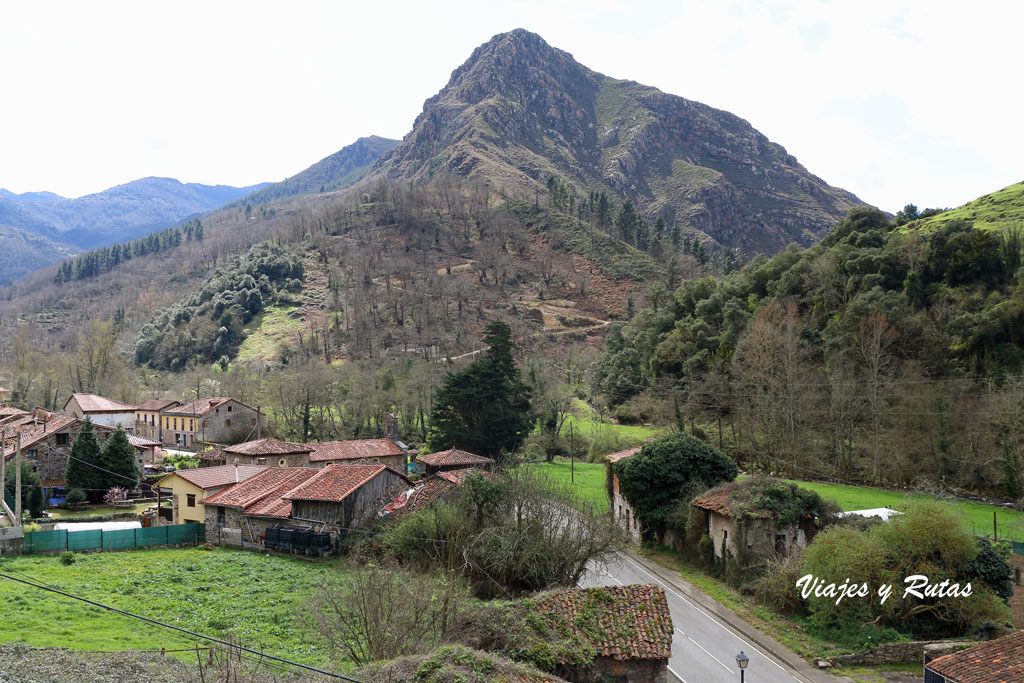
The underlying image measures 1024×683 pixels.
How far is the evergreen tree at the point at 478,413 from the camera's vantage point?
5394 cm

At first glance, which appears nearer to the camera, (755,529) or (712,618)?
(712,618)

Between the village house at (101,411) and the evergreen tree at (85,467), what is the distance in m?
20.4

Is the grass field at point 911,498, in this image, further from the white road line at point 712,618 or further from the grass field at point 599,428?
the grass field at point 599,428

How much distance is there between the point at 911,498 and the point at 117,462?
146 ft

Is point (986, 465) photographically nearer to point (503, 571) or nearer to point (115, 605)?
point (503, 571)

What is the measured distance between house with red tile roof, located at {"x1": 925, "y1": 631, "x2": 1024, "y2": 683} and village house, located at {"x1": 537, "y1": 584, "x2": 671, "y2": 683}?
256 inches

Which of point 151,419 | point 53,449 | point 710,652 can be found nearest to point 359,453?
point 53,449

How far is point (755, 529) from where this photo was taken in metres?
28.7

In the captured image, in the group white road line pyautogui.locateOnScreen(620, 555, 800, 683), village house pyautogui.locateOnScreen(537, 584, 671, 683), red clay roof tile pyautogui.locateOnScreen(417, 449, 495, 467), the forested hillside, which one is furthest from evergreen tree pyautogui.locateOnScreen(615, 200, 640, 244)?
village house pyautogui.locateOnScreen(537, 584, 671, 683)

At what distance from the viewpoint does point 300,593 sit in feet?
82.2

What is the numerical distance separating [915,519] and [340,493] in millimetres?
21793

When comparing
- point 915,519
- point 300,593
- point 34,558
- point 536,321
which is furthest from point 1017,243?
point 536,321

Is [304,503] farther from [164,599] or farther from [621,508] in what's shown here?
[621,508]

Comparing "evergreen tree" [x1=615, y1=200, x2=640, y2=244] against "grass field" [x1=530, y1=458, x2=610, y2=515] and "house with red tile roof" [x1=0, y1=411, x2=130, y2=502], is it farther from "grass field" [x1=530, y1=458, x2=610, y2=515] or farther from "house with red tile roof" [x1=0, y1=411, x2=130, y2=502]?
"house with red tile roof" [x1=0, y1=411, x2=130, y2=502]
